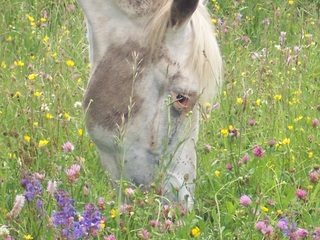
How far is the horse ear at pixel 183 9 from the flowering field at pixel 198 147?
48 centimetres

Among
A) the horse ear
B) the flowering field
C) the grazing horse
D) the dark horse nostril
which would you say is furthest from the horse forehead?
the flowering field

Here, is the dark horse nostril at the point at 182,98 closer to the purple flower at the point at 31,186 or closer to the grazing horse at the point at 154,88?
the grazing horse at the point at 154,88

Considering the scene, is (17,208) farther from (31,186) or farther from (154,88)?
(154,88)

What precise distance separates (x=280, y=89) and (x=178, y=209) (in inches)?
81.7

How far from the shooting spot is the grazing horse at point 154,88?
141 inches

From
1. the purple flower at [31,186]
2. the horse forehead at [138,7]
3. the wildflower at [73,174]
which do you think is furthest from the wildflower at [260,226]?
the horse forehead at [138,7]

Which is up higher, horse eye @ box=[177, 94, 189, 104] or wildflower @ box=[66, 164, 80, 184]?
horse eye @ box=[177, 94, 189, 104]

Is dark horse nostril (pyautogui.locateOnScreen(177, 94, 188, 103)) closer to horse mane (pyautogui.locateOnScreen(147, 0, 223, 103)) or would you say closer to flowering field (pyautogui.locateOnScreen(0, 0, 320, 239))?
horse mane (pyautogui.locateOnScreen(147, 0, 223, 103))

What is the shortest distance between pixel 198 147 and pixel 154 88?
1.69 feet

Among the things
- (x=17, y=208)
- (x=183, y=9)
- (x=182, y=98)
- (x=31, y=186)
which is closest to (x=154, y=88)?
(x=182, y=98)

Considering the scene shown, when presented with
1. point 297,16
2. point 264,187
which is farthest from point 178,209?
point 297,16

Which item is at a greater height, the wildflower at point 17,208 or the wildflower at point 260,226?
the wildflower at point 260,226

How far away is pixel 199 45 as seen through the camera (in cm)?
357

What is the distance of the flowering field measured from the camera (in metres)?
3.09
